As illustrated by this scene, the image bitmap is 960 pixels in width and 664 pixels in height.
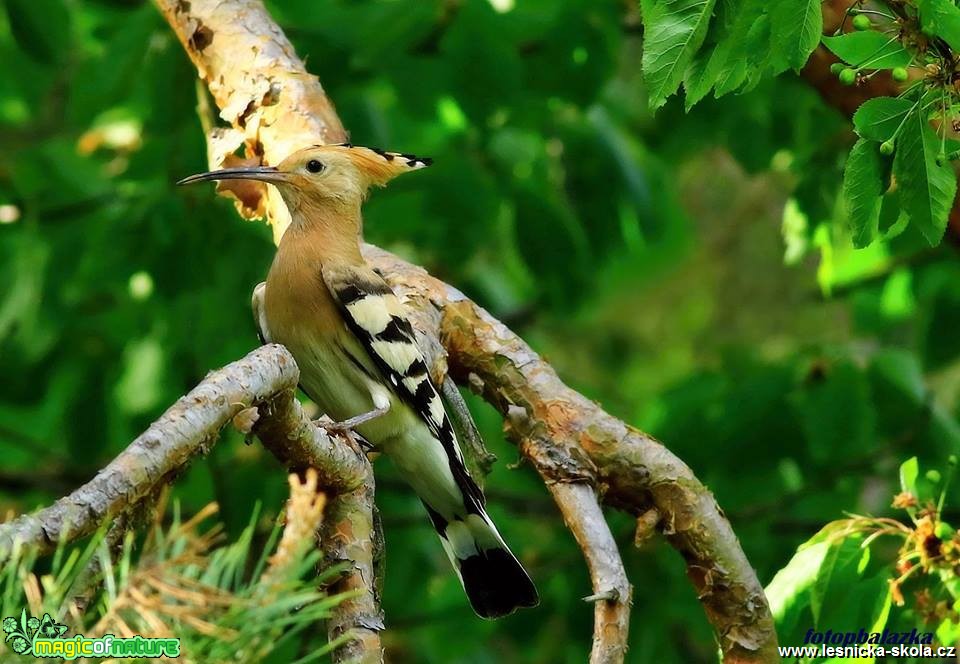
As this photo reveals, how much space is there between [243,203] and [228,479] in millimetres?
2132

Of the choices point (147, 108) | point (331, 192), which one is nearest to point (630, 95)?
point (147, 108)

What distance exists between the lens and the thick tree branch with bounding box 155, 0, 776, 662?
3359 millimetres

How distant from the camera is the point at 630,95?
7613 mm

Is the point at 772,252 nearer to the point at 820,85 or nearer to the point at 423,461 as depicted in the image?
the point at 820,85

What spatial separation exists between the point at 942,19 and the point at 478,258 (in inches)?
199

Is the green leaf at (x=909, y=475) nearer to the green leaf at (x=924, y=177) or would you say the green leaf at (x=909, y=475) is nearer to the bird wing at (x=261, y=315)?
the green leaf at (x=924, y=177)

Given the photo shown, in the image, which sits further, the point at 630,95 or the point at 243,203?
the point at 630,95

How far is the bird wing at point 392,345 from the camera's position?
A: 12.3ft

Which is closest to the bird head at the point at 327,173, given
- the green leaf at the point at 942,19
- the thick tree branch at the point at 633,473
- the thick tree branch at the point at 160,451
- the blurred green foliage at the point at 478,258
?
the thick tree branch at the point at 633,473

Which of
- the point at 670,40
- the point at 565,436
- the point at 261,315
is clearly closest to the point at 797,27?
the point at 670,40

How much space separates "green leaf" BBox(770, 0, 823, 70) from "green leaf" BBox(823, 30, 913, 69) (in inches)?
1.3

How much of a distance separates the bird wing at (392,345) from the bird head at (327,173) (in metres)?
0.33

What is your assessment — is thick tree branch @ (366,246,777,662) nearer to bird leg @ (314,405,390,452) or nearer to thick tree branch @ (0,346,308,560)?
bird leg @ (314,405,390,452)

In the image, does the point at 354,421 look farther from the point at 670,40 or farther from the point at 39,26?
the point at 39,26
